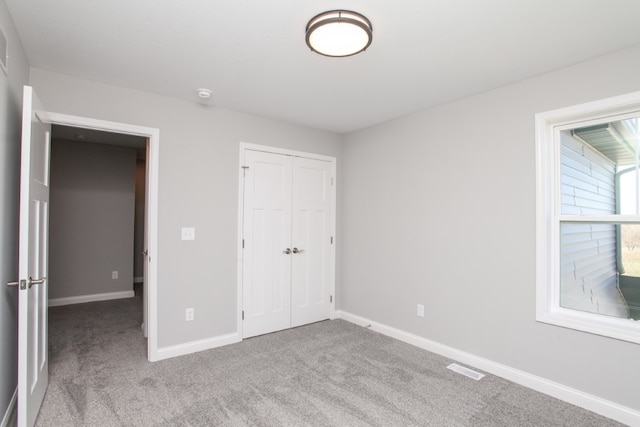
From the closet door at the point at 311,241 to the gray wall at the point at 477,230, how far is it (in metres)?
0.48

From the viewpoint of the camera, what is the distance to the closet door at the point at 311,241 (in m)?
4.00

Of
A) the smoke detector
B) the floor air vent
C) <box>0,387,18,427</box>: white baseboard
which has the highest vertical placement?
the smoke detector

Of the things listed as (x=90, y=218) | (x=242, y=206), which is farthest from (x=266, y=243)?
(x=90, y=218)

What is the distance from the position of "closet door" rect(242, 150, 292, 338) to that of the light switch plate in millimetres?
542

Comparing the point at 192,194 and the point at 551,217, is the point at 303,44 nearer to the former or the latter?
the point at 192,194

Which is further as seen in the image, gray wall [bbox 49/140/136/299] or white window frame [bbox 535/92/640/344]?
gray wall [bbox 49/140/136/299]

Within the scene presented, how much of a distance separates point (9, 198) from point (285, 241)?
2.44 meters

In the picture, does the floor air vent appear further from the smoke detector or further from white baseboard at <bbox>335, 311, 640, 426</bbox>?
the smoke detector

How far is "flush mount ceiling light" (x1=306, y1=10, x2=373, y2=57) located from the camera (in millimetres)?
1796

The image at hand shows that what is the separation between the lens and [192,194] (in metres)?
3.23

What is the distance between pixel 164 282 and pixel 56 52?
77.1 inches

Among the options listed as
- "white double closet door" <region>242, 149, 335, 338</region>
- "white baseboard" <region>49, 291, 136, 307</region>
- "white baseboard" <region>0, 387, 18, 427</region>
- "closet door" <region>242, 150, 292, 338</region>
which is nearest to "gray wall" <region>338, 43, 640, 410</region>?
"white double closet door" <region>242, 149, 335, 338</region>

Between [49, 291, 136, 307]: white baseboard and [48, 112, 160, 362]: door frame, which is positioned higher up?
[48, 112, 160, 362]: door frame

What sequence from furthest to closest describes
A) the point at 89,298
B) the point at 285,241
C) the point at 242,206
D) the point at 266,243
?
the point at 89,298, the point at 285,241, the point at 266,243, the point at 242,206
